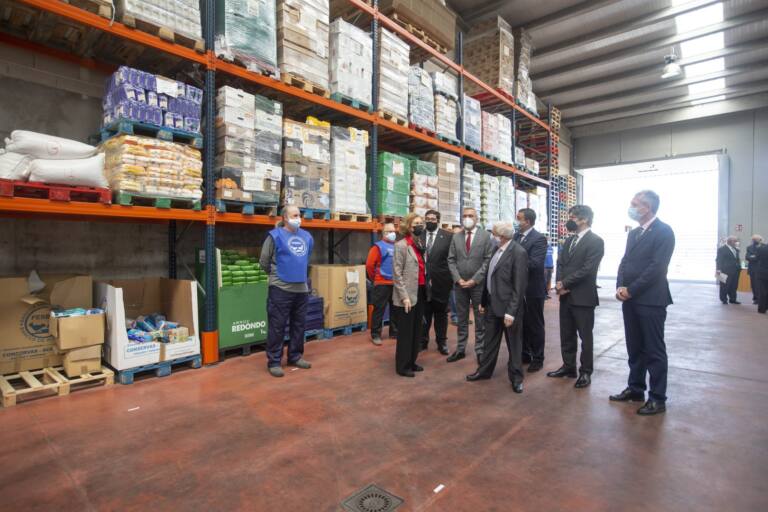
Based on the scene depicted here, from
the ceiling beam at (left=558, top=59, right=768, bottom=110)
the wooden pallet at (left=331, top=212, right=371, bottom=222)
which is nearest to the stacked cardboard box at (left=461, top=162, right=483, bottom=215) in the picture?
the wooden pallet at (left=331, top=212, right=371, bottom=222)

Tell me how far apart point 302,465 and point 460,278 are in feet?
10.1

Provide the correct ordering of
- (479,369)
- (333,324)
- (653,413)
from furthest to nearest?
(333,324), (479,369), (653,413)

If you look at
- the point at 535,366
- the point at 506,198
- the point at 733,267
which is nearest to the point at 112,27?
the point at 535,366

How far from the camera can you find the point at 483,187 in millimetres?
10031

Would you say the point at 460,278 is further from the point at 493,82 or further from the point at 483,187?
the point at 493,82

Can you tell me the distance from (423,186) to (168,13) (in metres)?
4.92

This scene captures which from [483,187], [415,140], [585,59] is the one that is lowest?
[483,187]

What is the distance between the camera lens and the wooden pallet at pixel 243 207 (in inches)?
199

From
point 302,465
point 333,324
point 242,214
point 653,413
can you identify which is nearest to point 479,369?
point 653,413

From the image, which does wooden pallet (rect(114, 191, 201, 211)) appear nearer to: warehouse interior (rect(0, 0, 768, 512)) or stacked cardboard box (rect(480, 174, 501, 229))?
warehouse interior (rect(0, 0, 768, 512))

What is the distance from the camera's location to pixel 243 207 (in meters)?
5.30

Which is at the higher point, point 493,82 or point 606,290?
point 493,82

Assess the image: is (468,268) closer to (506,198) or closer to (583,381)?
(583,381)

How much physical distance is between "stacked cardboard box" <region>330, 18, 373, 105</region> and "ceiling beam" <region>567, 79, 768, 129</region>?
14.9 meters
